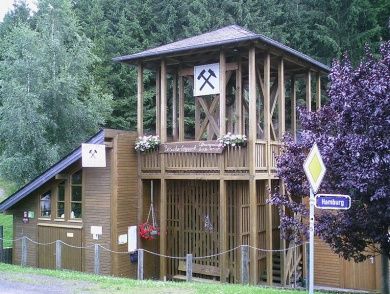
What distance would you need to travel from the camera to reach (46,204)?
1788 centimetres

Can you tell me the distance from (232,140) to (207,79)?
2230mm

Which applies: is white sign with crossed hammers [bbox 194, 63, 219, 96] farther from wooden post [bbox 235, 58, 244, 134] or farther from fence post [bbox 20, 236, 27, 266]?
fence post [bbox 20, 236, 27, 266]

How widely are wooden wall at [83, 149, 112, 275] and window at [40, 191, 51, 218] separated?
2.05m

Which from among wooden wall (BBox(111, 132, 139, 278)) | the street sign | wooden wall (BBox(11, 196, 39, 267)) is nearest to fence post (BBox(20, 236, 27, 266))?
wooden wall (BBox(11, 196, 39, 267))

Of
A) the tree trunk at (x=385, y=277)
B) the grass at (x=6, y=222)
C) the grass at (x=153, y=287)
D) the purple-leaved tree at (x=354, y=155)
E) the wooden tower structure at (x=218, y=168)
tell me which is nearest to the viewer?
the purple-leaved tree at (x=354, y=155)

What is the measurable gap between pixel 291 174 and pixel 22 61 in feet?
60.9

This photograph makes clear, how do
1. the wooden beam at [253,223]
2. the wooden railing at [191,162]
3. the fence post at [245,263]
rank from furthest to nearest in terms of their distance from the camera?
1. the wooden railing at [191,162]
2. the wooden beam at [253,223]
3. the fence post at [245,263]

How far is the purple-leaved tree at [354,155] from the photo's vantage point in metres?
8.56

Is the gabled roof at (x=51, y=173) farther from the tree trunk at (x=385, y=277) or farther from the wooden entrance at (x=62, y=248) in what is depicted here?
the tree trunk at (x=385, y=277)

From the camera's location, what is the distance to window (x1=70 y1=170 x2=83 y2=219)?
16.9m

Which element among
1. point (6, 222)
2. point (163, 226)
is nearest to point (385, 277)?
point (163, 226)

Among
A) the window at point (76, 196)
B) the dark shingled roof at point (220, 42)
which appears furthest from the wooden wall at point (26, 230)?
the dark shingled roof at point (220, 42)

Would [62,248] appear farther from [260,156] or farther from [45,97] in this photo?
[45,97]

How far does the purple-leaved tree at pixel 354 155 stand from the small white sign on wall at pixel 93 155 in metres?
6.55
